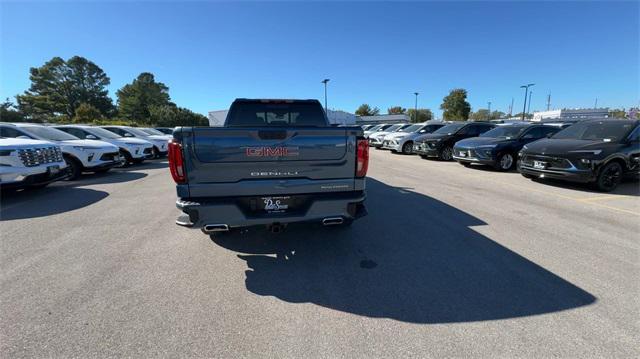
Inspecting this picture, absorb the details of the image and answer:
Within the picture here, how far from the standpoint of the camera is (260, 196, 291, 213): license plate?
2.98 metres

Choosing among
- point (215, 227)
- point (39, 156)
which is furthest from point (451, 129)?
point (39, 156)

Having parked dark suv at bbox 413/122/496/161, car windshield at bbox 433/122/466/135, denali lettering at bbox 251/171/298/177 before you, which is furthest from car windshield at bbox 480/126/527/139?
denali lettering at bbox 251/171/298/177

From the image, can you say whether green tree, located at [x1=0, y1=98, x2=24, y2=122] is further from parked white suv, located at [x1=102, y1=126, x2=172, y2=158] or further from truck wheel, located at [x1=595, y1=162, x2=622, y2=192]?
truck wheel, located at [x1=595, y1=162, x2=622, y2=192]

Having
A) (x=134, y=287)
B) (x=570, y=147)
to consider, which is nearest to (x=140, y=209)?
(x=134, y=287)

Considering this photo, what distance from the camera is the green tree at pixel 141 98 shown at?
70.2 metres

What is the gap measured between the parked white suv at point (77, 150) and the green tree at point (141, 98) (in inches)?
2524

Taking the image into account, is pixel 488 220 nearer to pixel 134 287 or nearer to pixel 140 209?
pixel 134 287

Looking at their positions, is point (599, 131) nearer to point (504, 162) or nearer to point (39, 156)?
point (504, 162)

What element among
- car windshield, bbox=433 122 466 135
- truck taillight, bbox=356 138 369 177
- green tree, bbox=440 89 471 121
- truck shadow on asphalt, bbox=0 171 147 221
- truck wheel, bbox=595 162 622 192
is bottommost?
truck shadow on asphalt, bbox=0 171 147 221

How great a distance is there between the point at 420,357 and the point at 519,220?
3.86 metres

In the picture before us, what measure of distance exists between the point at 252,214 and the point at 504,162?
9893mm

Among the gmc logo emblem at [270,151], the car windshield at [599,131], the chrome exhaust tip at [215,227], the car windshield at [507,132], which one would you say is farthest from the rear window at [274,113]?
the car windshield at [507,132]

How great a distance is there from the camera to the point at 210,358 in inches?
77.0

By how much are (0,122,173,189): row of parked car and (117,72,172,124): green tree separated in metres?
61.7
